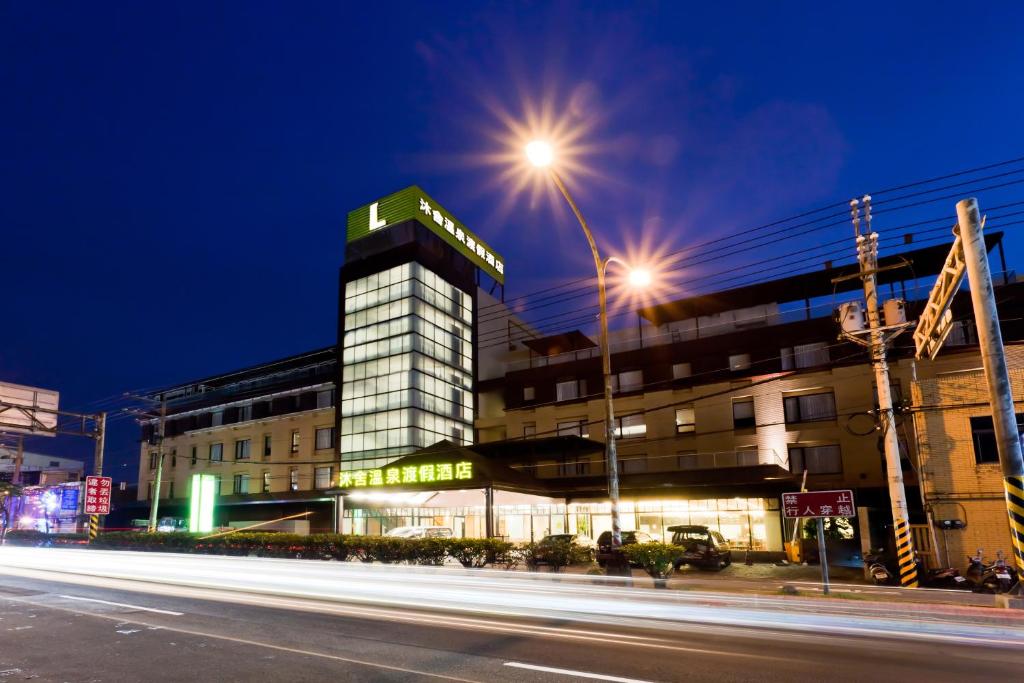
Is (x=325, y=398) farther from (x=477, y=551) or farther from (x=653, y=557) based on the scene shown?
(x=653, y=557)

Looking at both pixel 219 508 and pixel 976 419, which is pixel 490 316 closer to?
pixel 219 508

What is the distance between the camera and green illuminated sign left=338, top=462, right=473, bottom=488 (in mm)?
28217

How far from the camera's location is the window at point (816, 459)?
3728 cm

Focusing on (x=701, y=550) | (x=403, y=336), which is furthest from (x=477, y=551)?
(x=403, y=336)

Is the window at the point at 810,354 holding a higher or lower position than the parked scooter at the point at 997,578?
higher

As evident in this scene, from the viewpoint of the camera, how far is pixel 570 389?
48.5m

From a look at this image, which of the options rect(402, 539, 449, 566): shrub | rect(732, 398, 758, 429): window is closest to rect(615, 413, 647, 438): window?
rect(732, 398, 758, 429): window

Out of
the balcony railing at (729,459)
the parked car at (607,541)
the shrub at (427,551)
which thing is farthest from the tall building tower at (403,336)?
the shrub at (427,551)

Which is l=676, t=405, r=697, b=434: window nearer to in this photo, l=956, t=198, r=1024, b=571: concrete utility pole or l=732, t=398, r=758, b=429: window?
l=732, t=398, r=758, b=429: window

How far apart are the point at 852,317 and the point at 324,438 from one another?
45.9 metres

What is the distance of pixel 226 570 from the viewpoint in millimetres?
20625

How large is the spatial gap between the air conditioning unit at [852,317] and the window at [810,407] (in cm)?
1843

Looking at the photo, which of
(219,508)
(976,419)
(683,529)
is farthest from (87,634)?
(219,508)

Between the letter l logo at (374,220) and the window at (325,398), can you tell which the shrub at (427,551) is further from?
the letter l logo at (374,220)
